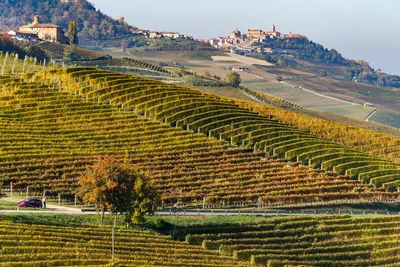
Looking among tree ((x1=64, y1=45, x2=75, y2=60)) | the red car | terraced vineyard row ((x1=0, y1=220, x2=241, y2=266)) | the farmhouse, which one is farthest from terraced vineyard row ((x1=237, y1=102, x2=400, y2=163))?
the farmhouse

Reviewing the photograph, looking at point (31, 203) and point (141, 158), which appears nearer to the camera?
point (31, 203)

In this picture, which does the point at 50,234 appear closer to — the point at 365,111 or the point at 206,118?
the point at 206,118

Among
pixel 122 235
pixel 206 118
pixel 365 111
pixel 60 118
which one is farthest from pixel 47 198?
pixel 365 111

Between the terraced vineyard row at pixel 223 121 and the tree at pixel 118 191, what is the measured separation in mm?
22656

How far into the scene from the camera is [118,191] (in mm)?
36500

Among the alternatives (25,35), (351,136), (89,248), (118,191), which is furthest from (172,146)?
(25,35)

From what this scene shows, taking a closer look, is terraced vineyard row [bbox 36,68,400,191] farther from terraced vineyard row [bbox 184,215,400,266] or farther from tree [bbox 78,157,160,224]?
tree [bbox 78,157,160,224]

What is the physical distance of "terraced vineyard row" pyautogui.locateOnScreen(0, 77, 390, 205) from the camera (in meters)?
48.0

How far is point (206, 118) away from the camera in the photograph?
2459 inches

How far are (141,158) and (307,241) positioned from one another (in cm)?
1802

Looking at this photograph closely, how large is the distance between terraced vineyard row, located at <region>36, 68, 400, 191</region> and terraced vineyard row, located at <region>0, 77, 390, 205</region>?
1492mm

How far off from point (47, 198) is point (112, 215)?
23.9ft

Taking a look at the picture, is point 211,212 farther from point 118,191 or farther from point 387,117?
point 387,117

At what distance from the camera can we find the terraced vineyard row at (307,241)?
38.3 meters
